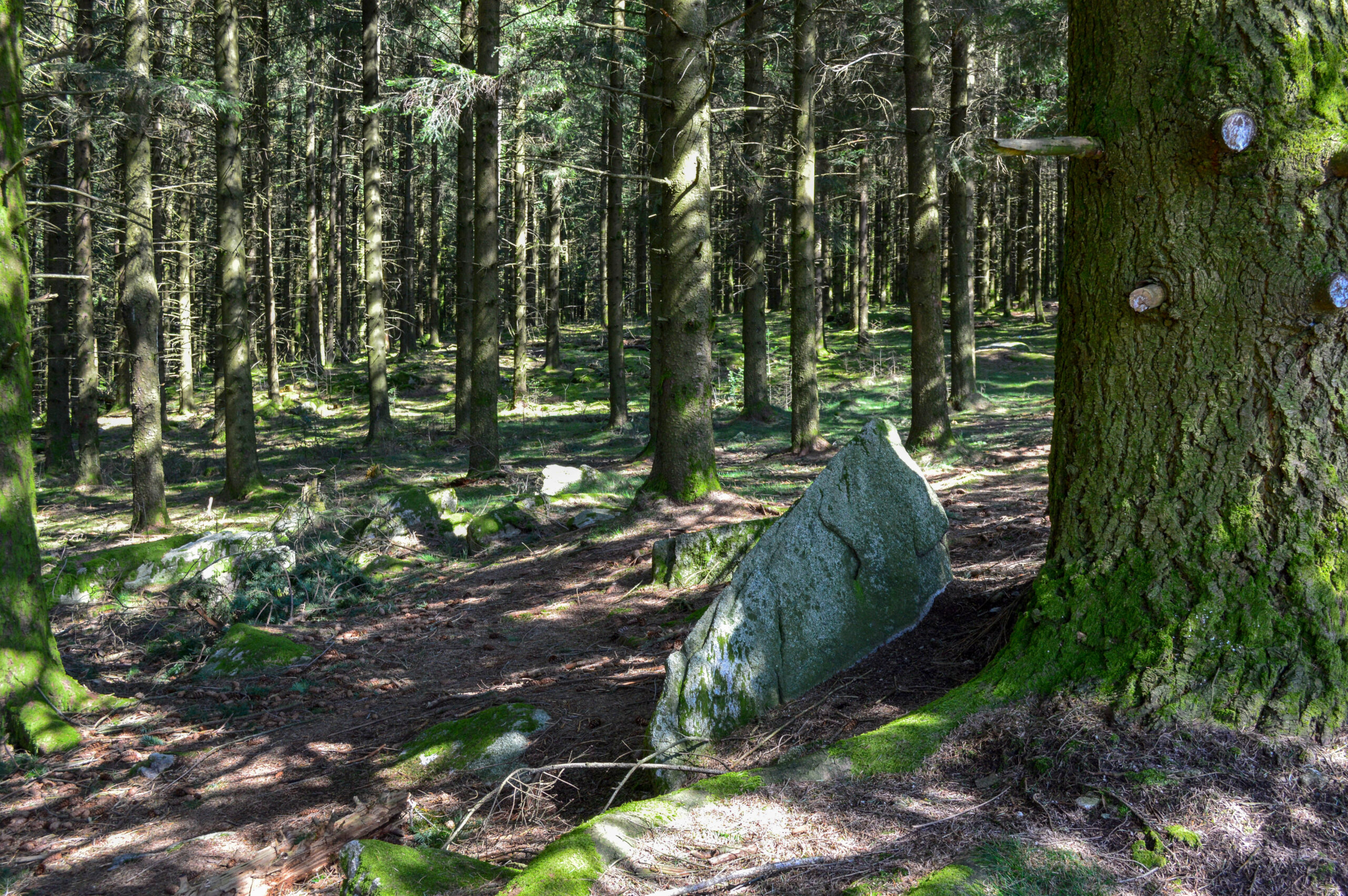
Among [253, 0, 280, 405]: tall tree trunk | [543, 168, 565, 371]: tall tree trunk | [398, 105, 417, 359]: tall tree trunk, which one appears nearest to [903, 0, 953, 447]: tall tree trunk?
Answer: [543, 168, 565, 371]: tall tree trunk

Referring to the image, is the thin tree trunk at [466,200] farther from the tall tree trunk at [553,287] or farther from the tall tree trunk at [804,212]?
the tall tree trunk at [553,287]

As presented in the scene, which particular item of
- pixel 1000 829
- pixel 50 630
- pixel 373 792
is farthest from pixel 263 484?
pixel 1000 829

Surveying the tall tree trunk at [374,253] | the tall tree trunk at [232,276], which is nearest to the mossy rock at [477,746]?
the tall tree trunk at [232,276]

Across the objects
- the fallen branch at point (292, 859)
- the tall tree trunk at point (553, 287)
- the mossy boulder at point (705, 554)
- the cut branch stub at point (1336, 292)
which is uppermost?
the tall tree trunk at point (553, 287)

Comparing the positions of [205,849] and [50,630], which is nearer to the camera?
[205,849]

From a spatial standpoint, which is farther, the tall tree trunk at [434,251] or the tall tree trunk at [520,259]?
the tall tree trunk at [434,251]

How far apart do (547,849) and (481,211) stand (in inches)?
506

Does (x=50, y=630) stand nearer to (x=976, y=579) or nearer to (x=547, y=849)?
(x=547, y=849)

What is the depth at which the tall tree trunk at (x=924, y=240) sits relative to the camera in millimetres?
11188

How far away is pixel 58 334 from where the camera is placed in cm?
1789

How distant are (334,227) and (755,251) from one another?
19801 millimetres

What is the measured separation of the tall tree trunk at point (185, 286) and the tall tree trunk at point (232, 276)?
327 inches

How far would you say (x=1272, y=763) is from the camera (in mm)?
2682

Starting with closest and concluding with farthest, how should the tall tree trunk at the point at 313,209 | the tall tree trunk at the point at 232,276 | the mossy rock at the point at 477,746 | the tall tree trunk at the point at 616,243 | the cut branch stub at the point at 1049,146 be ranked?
the cut branch stub at the point at 1049,146, the mossy rock at the point at 477,746, the tall tree trunk at the point at 232,276, the tall tree trunk at the point at 616,243, the tall tree trunk at the point at 313,209
